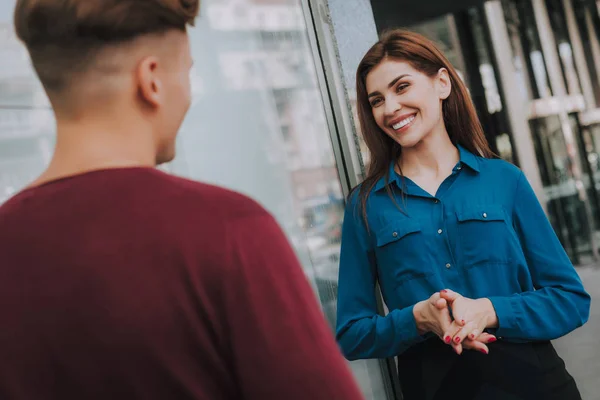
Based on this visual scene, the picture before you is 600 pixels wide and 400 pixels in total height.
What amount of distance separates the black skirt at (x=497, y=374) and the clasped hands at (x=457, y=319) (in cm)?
11

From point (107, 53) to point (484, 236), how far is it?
46.5 inches

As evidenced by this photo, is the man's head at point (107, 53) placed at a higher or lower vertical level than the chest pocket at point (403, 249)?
higher

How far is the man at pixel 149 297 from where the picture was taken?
635 mm

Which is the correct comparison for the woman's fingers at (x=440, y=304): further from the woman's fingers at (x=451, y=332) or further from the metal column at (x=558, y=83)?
the metal column at (x=558, y=83)

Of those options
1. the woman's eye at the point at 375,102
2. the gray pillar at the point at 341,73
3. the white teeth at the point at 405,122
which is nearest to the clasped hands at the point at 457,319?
the white teeth at the point at 405,122

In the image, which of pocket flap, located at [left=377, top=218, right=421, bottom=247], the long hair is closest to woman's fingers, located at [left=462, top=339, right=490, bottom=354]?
pocket flap, located at [left=377, top=218, right=421, bottom=247]

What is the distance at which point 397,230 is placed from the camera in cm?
166

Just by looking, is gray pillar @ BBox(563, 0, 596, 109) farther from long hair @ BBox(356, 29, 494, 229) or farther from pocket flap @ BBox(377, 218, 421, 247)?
pocket flap @ BBox(377, 218, 421, 247)

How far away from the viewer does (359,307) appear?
169 cm

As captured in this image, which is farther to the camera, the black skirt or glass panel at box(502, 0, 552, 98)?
glass panel at box(502, 0, 552, 98)

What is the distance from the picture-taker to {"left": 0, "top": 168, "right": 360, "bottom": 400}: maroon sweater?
25.0 inches

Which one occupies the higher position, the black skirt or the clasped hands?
the clasped hands

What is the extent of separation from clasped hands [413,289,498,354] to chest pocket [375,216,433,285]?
0.47 feet

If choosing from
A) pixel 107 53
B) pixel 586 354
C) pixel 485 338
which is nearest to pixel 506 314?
pixel 485 338
